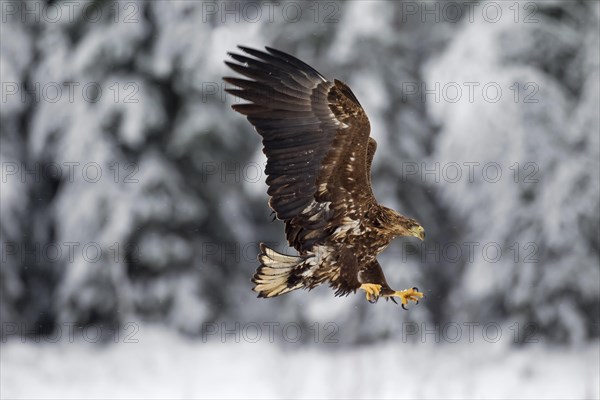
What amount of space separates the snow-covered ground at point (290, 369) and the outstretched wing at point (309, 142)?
6.45 metres

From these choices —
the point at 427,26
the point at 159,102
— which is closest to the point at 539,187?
the point at 427,26

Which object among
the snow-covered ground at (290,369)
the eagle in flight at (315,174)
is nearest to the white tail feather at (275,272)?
the eagle in flight at (315,174)

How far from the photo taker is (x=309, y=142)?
4.20 meters

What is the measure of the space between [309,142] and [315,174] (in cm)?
13

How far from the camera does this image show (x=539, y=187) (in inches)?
452

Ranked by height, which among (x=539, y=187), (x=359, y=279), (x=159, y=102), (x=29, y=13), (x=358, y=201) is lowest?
(x=359, y=279)

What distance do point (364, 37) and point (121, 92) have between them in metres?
2.80

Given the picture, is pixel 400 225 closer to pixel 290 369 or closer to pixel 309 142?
pixel 309 142

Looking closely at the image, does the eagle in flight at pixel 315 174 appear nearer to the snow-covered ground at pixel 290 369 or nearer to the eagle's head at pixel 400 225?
the eagle's head at pixel 400 225

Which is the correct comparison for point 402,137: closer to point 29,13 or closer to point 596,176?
point 596,176

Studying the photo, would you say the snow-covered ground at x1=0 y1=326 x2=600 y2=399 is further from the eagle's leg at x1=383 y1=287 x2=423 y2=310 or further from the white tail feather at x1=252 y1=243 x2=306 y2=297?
the eagle's leg at x1=383 y1=287 x2=423 y2=310

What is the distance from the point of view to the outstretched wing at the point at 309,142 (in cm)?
414

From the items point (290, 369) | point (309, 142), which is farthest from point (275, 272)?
point (290, 369)

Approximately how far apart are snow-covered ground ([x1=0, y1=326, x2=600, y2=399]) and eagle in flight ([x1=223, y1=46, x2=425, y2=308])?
6385 mm
